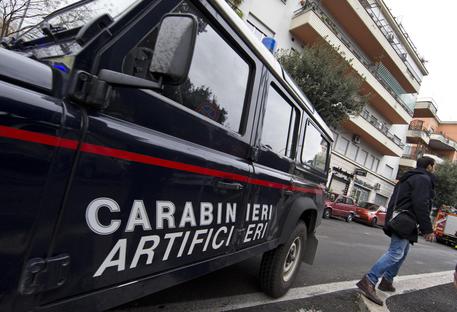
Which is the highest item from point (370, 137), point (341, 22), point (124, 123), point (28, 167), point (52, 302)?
point (341, 22)

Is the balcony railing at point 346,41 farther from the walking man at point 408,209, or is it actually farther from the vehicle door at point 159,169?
the vehicle door at point 159,169

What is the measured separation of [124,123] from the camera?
1.41 metres

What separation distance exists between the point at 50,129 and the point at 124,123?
0.34m

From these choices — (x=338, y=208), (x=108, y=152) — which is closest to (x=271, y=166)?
(x=108, y=152)

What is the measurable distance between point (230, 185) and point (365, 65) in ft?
70.7

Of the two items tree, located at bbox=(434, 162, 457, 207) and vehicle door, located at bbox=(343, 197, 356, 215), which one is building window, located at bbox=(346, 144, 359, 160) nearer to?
vehicle door, located at bbox=(343, 197, 356, 215)

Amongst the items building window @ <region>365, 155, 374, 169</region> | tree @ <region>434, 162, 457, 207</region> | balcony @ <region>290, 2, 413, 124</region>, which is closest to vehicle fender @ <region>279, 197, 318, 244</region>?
balcony @ <region>290, 2, 413, 124</region>

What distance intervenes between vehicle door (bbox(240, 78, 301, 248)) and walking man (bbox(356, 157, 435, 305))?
64.8 inches

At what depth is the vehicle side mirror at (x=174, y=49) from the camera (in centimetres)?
126

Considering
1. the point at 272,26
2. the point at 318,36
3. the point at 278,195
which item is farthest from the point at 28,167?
the point at 318,36

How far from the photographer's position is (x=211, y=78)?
1938 mm

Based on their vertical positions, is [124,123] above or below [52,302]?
above

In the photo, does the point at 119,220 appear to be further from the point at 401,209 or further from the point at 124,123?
the point at 401,209

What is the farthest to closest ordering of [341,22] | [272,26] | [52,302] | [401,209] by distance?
[341,22] < [272,26] < [401,209] < [52,302]
